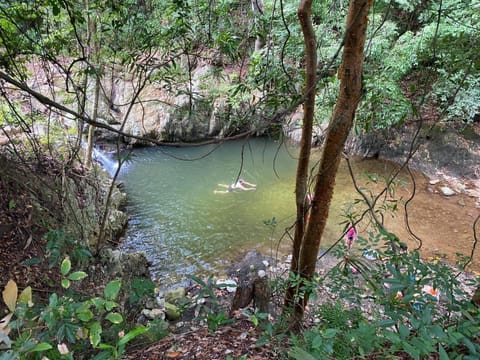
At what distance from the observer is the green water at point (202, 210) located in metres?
4.86

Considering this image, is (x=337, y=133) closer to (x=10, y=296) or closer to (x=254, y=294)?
(x=254, y=294)

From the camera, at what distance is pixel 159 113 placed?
9391mm

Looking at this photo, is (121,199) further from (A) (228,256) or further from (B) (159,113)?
(B) (159,113)

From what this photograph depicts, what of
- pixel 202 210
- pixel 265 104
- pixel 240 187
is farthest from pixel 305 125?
pixel 240 187

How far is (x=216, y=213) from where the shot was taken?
20.0 feet

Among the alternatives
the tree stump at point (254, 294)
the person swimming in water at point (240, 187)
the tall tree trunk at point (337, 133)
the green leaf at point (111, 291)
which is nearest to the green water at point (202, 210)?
the person swimming in water at point (240, 187)

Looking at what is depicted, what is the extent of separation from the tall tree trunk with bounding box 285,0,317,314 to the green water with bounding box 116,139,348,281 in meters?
1.42

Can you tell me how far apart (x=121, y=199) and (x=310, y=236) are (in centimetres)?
505

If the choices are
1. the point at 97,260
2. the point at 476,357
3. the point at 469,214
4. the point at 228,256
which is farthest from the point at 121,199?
the point at 469,214

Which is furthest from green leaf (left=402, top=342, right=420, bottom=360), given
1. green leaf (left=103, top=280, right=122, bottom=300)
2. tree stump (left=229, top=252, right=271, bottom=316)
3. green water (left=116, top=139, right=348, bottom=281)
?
green water (left=116, top=139, right=348, bottom=281)

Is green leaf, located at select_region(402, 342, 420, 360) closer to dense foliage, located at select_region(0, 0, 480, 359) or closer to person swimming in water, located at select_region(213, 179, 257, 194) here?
dense foliage, located at select_region(0, 0, 480, 359)

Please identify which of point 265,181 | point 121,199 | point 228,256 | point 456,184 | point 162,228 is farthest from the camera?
point 265,181

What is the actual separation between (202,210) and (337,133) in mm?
4683

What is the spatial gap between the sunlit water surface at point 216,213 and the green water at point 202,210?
0.6 inches
